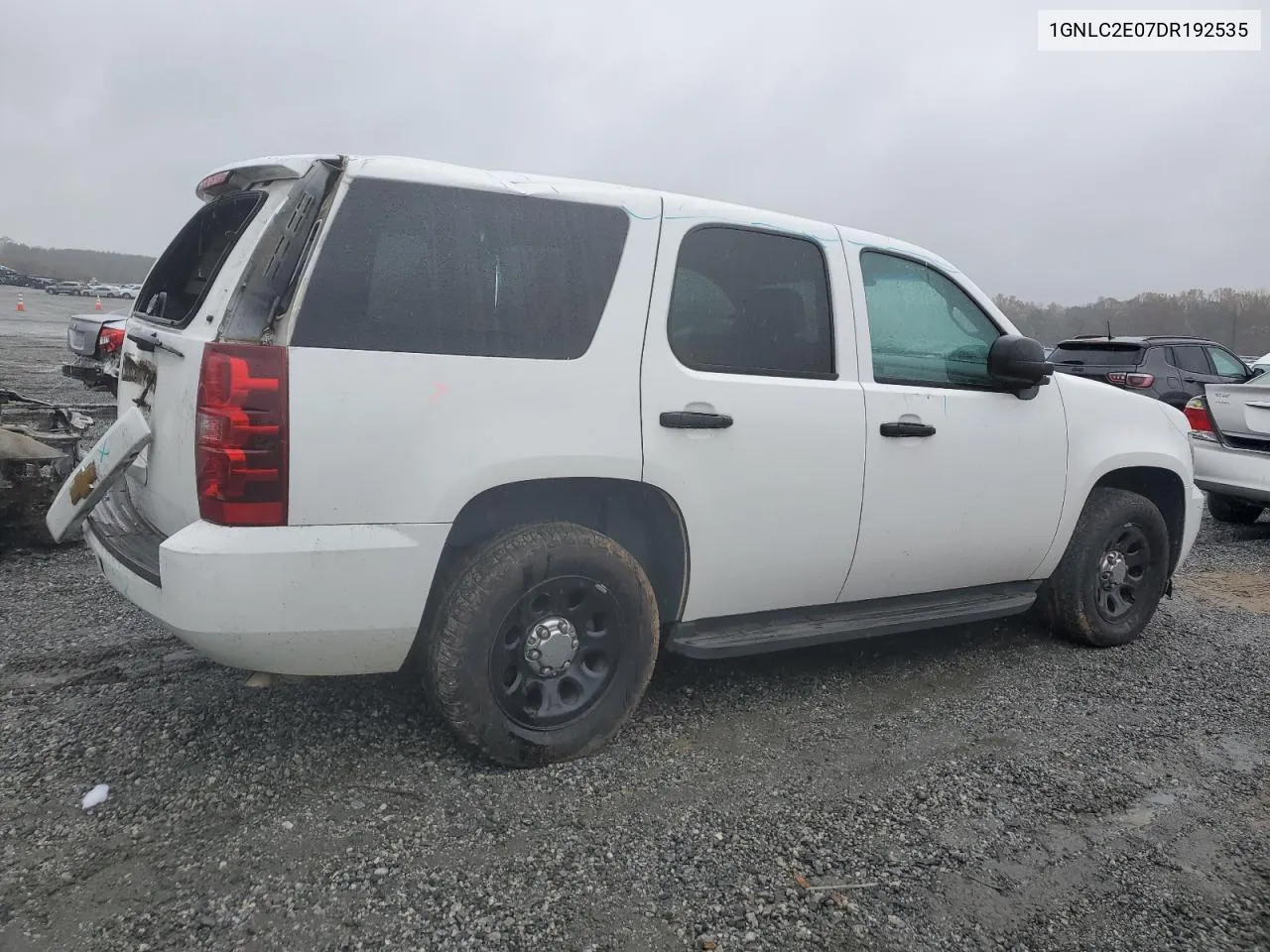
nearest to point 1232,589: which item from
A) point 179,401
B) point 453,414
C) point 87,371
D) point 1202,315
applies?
point 453,414

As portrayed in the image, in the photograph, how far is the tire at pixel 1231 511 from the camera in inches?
324

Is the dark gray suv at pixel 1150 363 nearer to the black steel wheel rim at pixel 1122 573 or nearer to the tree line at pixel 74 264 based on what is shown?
the black steel wheel rim at pixel 1122 573

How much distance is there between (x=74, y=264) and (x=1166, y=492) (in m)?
92.2

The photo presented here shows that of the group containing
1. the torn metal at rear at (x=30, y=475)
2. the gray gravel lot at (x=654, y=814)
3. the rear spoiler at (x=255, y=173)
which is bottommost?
the gray gravel lot at (x=654, y=814)

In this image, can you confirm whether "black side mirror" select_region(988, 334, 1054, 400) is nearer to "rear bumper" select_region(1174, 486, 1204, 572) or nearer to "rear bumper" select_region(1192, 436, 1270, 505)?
"rear bumper" select_region(1174, 486, 1204, 572)

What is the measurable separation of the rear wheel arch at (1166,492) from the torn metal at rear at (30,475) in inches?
214

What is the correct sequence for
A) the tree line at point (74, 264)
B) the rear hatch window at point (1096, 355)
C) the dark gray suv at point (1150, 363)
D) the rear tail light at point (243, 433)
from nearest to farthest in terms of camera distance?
the rear tail light at point (243, 433)
the dark gray suv at point (1150, 363)
the rear hatch window at point (1096, 355)
the tree line at point (74, 264)

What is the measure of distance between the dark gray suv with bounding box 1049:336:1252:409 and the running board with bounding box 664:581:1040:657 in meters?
8.76

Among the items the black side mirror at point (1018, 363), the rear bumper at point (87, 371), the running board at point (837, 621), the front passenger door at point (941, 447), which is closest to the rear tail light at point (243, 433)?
the running board at point (837, 621)

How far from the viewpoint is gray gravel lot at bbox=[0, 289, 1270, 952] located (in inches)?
90.2

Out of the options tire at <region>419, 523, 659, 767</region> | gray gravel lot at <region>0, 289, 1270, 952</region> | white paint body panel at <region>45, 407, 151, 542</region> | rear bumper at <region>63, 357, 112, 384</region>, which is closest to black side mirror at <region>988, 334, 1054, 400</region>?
gray gravel lot at <region>0, 289, 1270, 952</region>

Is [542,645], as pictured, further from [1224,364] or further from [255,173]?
[1224,364]

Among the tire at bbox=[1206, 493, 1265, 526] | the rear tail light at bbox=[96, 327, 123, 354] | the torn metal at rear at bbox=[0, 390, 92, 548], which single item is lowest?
the tire at bbox=[1206, 493, 1265, 526]

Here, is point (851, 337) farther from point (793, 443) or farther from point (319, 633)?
point (319, 633)
